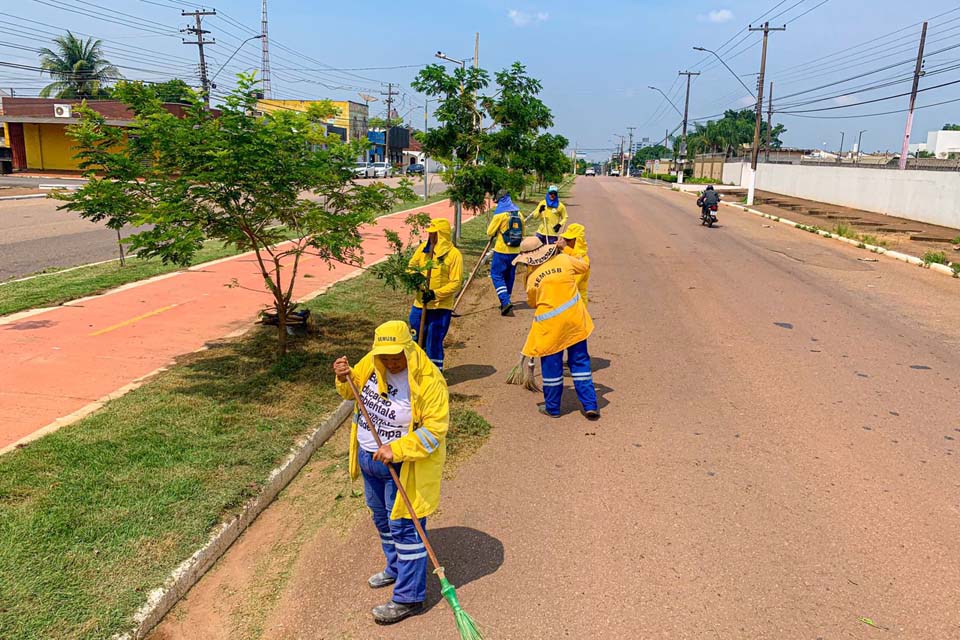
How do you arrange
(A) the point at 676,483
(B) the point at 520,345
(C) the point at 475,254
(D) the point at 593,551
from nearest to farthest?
(D) the point at 593,551, (A) the point at 676,483, (B) the point at 520,345, (C) the point at 475,254

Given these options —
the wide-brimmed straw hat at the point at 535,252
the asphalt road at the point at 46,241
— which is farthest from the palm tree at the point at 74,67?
the wide-brimmed straw hat at the point at 535,252

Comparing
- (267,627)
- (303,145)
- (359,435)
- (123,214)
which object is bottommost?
(267,627)

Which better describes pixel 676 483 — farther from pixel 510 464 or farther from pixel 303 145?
pixel 303 145

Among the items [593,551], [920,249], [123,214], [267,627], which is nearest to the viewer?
[267,627]

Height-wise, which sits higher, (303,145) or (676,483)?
(303,145)

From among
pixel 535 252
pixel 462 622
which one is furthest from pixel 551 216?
pixel 462 622

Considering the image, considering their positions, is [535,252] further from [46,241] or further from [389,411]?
[46,241]

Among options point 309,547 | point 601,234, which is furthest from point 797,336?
point 601,234

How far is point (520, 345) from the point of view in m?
8.86

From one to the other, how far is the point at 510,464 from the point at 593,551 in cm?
129

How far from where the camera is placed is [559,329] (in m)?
6.15

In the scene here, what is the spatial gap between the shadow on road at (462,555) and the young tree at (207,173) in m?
2.85

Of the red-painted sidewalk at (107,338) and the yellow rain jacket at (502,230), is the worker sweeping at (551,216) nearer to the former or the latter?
the yellow rain jacket at (502,230)

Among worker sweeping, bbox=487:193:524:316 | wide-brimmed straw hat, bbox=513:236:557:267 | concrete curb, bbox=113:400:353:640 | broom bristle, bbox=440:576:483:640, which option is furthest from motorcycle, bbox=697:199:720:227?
broom bristle, bbox=440:576:483:640
